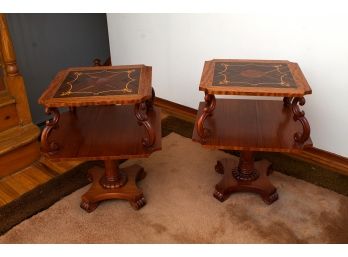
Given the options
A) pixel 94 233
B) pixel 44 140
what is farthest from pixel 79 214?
pixel 44 140

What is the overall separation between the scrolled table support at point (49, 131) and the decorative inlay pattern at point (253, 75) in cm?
84

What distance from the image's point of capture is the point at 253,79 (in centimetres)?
184

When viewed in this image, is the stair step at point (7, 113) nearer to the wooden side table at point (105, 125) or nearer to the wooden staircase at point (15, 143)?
the wooden staircase at point (15, 143)

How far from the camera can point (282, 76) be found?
1887 millimetres

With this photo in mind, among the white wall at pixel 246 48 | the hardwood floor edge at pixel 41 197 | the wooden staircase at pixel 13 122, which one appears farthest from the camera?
the wooden staircase at pixel 13 122

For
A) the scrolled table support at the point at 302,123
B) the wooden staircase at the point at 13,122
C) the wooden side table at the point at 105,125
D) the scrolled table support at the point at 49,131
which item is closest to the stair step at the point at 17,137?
the wooden staircase at the point at 13,122

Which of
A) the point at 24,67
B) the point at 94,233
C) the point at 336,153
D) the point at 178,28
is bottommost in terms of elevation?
the point at 94,233

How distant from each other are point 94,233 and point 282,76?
4.44 feet

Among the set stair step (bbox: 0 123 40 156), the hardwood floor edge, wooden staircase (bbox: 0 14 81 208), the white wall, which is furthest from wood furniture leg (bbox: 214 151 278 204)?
stair step (bbox: 0 123 40 156)

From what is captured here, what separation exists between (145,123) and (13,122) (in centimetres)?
121

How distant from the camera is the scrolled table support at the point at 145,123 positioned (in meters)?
1.73

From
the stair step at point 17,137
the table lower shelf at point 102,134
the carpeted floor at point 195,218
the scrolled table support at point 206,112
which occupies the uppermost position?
the scrolled table support at point 206,112

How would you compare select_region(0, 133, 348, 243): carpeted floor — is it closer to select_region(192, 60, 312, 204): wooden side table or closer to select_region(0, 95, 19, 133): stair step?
select_region(192, 60, 312, 204): wooden side table

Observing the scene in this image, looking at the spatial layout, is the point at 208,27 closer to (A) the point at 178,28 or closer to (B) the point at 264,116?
(A) the point at 178,28
